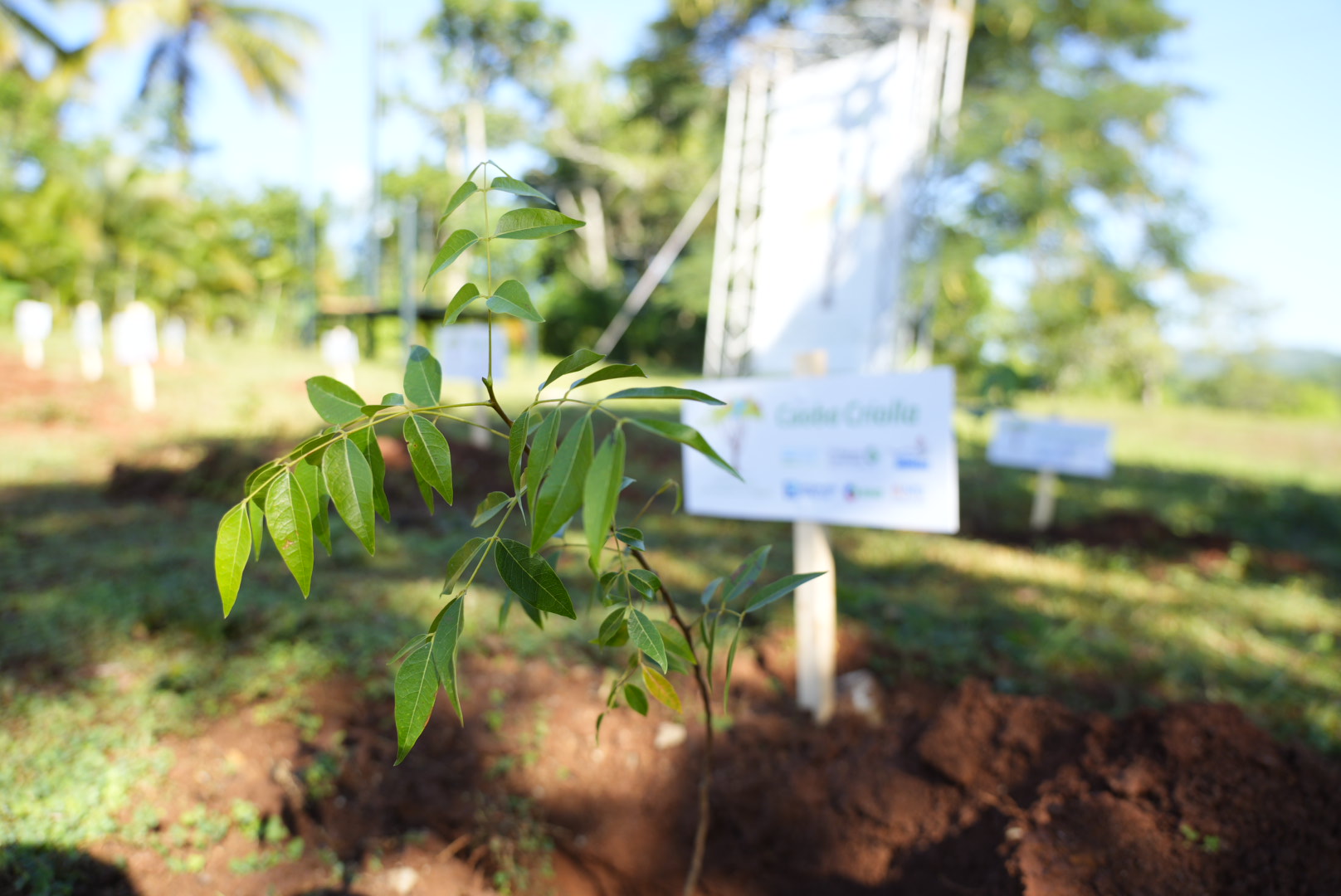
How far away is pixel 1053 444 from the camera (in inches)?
229

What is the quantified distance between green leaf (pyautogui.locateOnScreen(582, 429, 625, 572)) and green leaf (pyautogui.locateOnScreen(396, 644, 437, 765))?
1.02 ft

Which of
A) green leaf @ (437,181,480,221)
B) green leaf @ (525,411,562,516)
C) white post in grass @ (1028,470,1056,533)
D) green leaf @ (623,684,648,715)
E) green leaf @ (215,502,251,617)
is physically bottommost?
white post in grass @ (1028,470,1056,533)

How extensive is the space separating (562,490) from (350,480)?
0.25m

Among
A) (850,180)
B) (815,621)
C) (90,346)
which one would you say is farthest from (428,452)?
(90,346)

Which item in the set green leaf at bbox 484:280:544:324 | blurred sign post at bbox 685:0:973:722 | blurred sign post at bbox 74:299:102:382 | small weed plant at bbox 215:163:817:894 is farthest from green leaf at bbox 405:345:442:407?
blurred sign post at bbox 74:299:102:382

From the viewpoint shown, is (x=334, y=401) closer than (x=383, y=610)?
Yes

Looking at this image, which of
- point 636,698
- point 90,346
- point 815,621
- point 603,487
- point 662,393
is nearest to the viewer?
point 603,487

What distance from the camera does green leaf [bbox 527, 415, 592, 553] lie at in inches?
29.0

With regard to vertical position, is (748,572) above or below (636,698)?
above

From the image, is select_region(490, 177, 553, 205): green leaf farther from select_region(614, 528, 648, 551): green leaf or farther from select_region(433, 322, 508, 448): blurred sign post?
select_region(433, 322, 508, 448): blurred sign post

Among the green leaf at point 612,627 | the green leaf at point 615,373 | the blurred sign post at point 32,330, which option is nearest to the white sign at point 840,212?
the green leaf at point 612,627

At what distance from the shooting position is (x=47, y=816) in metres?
1.72

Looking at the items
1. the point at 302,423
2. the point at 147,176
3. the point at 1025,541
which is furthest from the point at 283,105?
the point at 1025,541

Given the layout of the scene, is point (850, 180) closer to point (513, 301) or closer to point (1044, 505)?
point (1044, 505)
